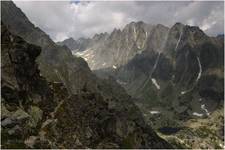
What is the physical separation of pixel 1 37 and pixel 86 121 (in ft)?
126

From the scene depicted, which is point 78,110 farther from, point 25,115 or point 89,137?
point 25,115

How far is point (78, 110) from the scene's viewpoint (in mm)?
123875

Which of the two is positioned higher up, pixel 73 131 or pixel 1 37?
pixel 1 37

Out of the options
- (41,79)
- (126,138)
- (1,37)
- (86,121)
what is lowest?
(126,138)

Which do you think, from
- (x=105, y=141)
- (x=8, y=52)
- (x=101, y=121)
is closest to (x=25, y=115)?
(x=8, y=52)

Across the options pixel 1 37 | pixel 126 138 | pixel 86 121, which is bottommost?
pixel 126 138

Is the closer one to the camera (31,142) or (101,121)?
(31,142)

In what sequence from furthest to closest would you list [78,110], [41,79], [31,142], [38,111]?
[78,110]
[41,79]
[38,111]
[31,142]

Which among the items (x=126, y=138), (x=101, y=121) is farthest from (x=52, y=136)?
(x=126, y=138)

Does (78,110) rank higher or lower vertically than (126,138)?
higher

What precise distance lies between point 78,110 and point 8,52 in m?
31.5

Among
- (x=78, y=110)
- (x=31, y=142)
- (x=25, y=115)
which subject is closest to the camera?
(x=31, y=142)

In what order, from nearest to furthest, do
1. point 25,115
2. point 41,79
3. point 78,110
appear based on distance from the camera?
point 25,115
point 41,79
point 78,110

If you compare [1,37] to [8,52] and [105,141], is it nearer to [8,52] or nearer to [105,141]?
[8,52]
